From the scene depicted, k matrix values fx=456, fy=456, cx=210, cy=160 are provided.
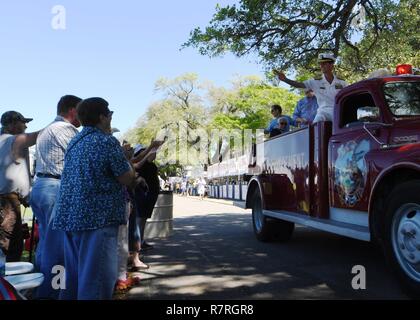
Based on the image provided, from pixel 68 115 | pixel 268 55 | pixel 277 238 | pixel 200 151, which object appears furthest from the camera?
pixel 200 151

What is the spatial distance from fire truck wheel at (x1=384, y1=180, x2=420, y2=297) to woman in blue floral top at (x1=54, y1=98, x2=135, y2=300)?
2.35m

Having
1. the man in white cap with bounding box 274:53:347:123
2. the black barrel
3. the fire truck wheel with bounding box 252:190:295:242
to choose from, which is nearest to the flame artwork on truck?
the man in white cap with bounding box 274:53:347:123

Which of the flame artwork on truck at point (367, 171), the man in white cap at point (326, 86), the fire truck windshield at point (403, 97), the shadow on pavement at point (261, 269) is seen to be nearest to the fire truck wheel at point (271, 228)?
the shadow on pavement at point (261, 269)

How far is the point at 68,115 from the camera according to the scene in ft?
15.3

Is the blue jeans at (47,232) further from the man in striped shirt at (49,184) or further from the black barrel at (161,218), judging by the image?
the black barrel at (161,218)

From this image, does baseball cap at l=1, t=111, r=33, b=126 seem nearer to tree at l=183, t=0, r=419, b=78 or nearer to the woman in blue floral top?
the woman in blue floral top

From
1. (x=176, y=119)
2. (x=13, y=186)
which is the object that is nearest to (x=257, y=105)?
(x=176, y=119)

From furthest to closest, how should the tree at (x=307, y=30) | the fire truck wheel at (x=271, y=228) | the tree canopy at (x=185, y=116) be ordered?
the tree canopy at (x=185, y=116) < the tree at (x=307, y=30) < the fire truck wheel at (x=271, y=228)

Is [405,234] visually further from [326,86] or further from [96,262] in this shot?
[326,86]

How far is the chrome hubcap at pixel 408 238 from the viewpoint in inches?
152

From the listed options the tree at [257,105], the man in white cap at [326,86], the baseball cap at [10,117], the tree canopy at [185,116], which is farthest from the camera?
the tree canopy at [185,116]

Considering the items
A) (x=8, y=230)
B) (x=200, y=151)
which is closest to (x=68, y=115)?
(x=8, y=230)

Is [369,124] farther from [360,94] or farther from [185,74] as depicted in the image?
[185,74]

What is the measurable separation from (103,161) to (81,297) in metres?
0.98
